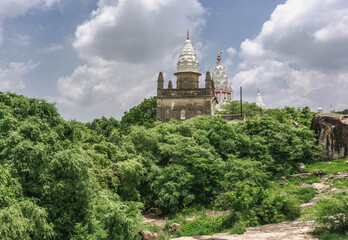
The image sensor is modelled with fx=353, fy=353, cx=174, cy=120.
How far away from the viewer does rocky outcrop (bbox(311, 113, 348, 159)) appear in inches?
1023

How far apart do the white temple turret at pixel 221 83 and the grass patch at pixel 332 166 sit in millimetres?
52107

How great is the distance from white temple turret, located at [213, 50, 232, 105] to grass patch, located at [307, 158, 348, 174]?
52.1m

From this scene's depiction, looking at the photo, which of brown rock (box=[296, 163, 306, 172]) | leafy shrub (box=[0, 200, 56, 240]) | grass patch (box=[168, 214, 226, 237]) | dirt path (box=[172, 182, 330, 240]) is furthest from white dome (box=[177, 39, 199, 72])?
leafy shrub (box=[0, 200, 56, 240])

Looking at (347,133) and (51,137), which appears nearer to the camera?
(51,137)

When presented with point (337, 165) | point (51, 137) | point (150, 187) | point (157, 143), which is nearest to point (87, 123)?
point (157, 143)

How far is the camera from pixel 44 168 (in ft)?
47.1

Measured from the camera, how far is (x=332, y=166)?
80.5 ft

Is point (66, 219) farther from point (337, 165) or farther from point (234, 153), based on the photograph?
point (337, 165)

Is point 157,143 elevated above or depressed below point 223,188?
above

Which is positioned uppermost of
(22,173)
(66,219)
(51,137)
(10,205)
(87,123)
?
(87,123)

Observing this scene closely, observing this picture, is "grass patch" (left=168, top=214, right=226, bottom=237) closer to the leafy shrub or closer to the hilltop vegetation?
the hilltop vegetation

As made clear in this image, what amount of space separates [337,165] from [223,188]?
8.48 meters

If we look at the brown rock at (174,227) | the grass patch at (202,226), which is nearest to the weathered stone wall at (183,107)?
the grass patch at (202,226)

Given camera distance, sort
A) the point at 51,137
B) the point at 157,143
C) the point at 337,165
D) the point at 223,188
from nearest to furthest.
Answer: the point at 51,137 < the point at 223,188 < the point at 337,165 < the point at 157,143
